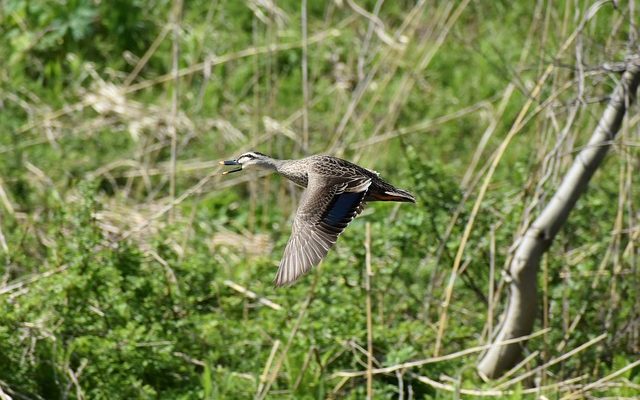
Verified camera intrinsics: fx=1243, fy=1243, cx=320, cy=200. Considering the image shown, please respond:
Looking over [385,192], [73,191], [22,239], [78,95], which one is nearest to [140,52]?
[78,95]

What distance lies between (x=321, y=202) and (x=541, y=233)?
1.43 meters

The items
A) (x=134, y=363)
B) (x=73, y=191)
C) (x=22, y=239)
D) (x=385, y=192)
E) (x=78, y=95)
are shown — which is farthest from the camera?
(x=78, y=95)

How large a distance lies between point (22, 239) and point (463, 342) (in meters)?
2.19

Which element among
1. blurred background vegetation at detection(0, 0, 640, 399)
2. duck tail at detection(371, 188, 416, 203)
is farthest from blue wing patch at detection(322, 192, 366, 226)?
blurred background vegetation at detection(0, 0, 640, 399)

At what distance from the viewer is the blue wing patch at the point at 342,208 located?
4418 millimetres

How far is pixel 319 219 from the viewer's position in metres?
4.42

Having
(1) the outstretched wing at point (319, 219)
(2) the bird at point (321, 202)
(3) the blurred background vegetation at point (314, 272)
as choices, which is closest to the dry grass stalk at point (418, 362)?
(3) the blurred background vegetation at point (314, 272)

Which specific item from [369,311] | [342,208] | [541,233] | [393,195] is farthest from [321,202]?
[541,233]

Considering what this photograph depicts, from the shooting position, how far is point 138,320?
5672 mm

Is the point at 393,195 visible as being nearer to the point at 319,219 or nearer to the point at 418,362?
the point at 319,219

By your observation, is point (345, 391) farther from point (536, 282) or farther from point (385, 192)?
point (385, 192)

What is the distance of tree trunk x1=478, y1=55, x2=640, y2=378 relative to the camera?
17.6 ft

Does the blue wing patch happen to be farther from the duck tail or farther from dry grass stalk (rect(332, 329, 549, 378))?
dry grass stalk (rect(332, 329, 549, 378))

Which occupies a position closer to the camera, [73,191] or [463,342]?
[463,342]
